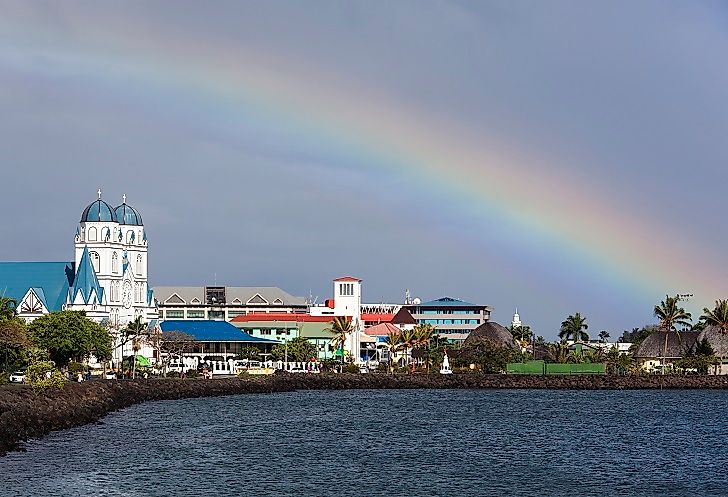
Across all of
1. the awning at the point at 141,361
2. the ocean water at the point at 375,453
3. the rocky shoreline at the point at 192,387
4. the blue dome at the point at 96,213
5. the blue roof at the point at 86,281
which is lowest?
the ocean water at the point at 375,453

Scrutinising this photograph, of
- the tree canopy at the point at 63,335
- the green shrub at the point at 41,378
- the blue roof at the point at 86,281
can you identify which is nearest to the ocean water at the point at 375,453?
the green shrub at the point at 41,378

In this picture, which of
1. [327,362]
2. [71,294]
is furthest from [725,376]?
[71,294]

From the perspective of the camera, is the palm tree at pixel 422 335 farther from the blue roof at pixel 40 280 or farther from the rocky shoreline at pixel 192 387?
the blue roof at pixel 40 280

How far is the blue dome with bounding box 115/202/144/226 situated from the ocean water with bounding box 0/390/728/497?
6151 centimetres

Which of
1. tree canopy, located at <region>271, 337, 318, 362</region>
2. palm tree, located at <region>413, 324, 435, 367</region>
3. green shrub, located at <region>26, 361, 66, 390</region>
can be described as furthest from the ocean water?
palm tree, located at <region>413, 324, 435, 367</region>

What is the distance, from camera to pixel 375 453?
6788cm

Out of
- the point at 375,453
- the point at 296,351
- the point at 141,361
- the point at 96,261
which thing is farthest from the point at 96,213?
the point at 375,453

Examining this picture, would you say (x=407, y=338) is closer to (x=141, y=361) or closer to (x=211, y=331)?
(x=211, y=331)

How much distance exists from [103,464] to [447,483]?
17061 millimetres

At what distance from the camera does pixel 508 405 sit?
117m

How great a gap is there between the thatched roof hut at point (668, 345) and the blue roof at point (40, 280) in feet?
274

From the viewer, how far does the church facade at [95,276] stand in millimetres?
154500

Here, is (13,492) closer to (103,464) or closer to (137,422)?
(103,464)

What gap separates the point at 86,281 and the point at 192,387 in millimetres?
41161
